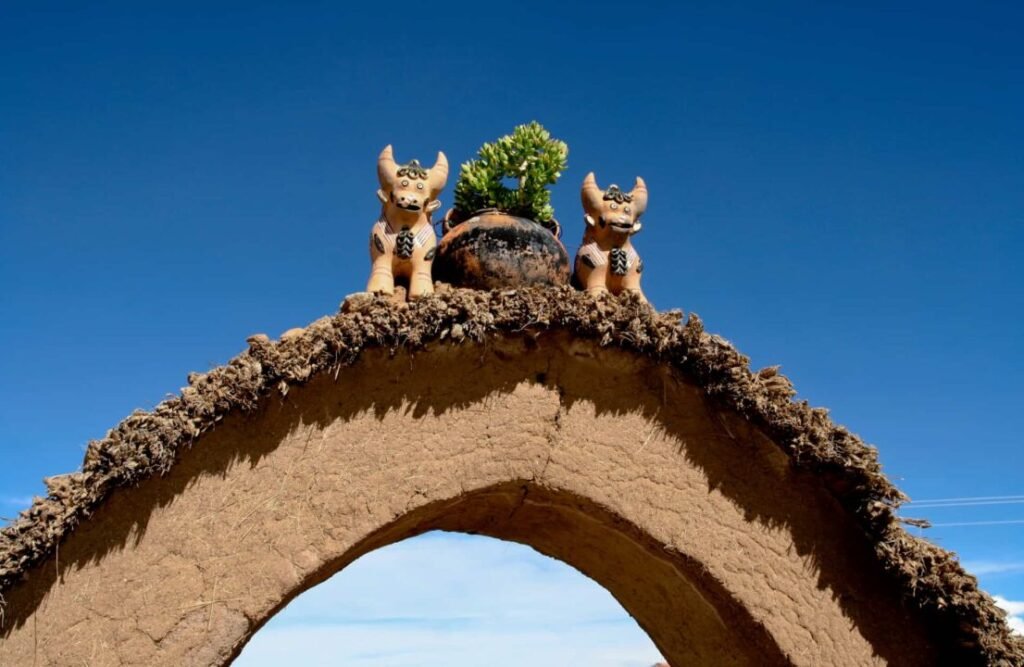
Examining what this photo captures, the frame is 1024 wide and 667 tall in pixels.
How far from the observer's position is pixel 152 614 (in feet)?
12.3

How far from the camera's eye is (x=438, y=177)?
5.02 meters

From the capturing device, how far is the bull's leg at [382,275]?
15.3 ft

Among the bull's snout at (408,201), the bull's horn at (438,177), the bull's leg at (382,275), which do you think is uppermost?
the bull's horn at (438,177)

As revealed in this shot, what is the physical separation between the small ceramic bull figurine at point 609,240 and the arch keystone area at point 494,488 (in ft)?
1.99

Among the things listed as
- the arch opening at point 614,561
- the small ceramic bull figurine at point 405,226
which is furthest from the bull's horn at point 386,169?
the arch opening at point 614,561

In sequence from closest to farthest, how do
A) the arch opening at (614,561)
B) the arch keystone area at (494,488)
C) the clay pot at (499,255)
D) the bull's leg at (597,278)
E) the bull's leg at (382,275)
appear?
the arch keystone area at (494,488), the arch opening at (614,561), the bull's leg at (382,275), the clay pot at (499,255), the bull's leg at (597,278)

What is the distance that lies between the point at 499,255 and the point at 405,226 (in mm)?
525

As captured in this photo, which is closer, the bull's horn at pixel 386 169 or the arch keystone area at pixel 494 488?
the arch keystone area at pixel 494 488

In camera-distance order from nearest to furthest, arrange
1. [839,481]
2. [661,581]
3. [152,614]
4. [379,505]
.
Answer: [152,614], [379,505], [839,481], [661,581]

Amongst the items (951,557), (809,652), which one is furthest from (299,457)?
(951,557)

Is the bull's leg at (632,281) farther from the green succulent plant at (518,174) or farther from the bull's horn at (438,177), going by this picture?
the bull's horn at (438,177)

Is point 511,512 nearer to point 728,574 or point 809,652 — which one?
point 728,574

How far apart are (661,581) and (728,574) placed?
1.67ft

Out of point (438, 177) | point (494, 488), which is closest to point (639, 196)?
point (438, 177)
